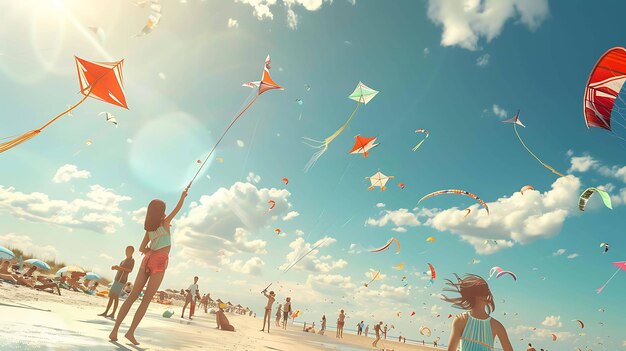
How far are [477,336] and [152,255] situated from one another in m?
4.23

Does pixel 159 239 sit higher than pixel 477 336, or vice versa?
pixel 159 239

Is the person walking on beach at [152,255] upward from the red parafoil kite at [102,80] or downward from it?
downward

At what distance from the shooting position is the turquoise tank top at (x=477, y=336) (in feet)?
12.1

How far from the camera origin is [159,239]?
199 inches

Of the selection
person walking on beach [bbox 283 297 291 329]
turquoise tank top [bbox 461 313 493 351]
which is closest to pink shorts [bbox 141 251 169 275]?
turquoise tank top [bbox 461 313 493 351]

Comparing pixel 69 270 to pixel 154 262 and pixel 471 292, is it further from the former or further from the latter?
pixel 471 292

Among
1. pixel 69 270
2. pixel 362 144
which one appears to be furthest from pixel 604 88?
pixel 69 270

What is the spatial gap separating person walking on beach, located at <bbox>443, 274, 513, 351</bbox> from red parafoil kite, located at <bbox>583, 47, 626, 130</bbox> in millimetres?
10324

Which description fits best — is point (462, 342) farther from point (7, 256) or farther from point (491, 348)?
point (7, 256)

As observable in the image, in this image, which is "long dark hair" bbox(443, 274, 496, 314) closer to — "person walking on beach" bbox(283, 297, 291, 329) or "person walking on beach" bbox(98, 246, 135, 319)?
"person walking on beach" bbox(98, 246, 135, 319)

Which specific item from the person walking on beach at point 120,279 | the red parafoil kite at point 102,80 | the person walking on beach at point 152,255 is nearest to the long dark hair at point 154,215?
the person walking on beach at point 152,255

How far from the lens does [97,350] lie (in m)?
3.73

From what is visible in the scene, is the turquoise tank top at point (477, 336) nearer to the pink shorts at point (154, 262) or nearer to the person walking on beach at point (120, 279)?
the pink shorts at point (154, 262)

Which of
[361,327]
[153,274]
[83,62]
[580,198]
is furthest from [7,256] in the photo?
[361,327]
